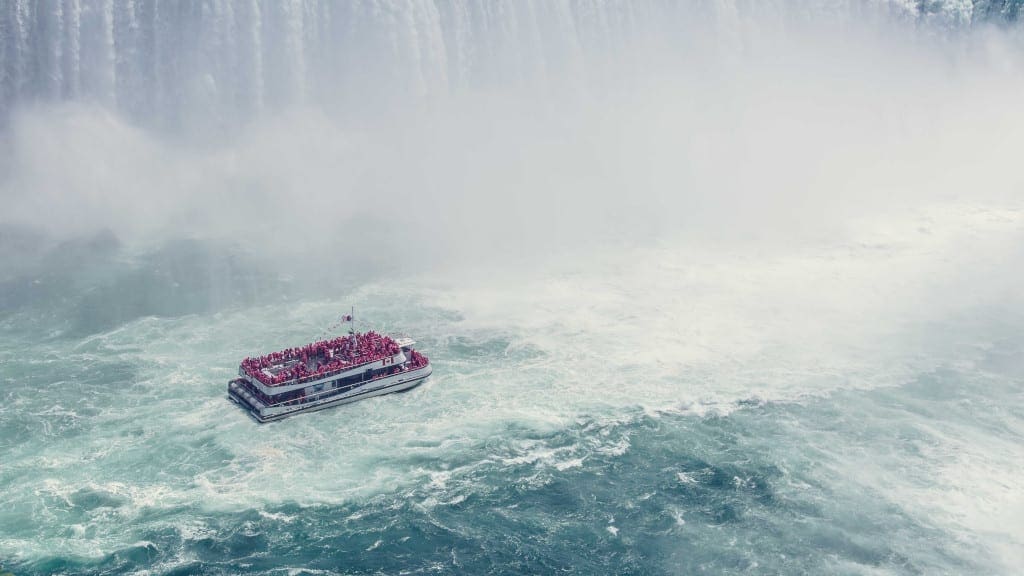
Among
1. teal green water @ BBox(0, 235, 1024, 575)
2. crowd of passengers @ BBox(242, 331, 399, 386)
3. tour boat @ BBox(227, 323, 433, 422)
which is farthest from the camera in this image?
crowd of passengers @ BBox(242, 331, 399, 386)

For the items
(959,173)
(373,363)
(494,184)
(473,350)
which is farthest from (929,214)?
(373,363)

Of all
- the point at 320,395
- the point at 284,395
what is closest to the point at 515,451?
the point at 320,395

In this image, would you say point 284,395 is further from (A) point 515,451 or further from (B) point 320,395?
(A) point 515,451

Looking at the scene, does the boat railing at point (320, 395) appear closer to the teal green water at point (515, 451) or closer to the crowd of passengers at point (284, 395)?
the crowd of passengers at point (284, 395)

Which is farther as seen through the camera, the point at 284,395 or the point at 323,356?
the point at 323,356

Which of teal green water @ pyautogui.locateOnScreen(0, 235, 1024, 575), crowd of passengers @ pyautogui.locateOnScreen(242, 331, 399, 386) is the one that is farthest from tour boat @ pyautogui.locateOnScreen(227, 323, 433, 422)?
teal green water @ pyautogui.locateOnScreen(0, 235, 1024, 575)

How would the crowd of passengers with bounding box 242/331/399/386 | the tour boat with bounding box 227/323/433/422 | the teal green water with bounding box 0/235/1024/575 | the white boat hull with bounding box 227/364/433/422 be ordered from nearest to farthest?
the teal green water with bounding box 0/235/1024/575
the white boat hull with bounding box 227/364/433/422
the tour boat with bounding box 227/323/433/422
the crowd of passengers with bounding box 242/331/399/386

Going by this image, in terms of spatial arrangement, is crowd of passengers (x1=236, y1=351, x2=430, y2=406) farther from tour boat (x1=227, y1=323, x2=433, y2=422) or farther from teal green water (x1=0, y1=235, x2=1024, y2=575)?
teal green water (x1=0, y1=235, x2=1024, y2=575)

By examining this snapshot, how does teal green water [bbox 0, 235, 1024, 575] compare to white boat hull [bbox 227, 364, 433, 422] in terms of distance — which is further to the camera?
white boat hull [bbox 227, 364, 433, 422]
